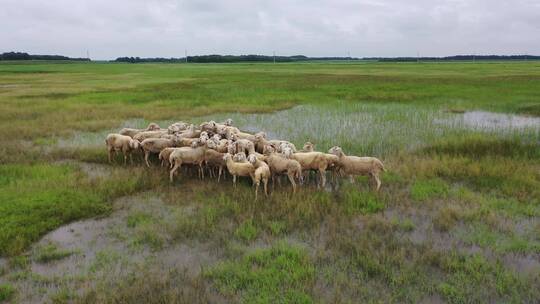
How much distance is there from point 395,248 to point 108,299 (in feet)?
17.0

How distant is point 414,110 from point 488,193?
49.6 feet

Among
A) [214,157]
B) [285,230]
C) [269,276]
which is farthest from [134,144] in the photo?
[269,276]

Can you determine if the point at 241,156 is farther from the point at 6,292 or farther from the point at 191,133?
the point at 6,292

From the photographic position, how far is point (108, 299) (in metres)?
6.18

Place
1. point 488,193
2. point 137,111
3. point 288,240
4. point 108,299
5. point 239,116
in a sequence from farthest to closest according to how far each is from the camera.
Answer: point 137,111 < point 239,116 < point 488,193 < point 288,240 < point 108,299

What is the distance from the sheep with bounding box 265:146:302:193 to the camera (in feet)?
35.8

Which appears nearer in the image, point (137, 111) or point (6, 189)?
point (6, 189)

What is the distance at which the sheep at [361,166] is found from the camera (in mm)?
11023

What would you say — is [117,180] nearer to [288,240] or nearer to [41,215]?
[41,215]

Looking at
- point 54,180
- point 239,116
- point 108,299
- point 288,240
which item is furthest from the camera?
point 239,116

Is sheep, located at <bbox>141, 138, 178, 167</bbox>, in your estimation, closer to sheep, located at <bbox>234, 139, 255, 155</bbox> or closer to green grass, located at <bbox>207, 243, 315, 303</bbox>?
sheep, located at <bbox>234, 139, 255, 155</bbox>

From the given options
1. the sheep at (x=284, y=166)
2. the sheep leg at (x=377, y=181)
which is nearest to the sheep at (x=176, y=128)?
the sheep at (x=284, y=166)

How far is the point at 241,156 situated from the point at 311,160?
2000 mm

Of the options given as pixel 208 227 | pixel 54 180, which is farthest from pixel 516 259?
pixel 54 180
